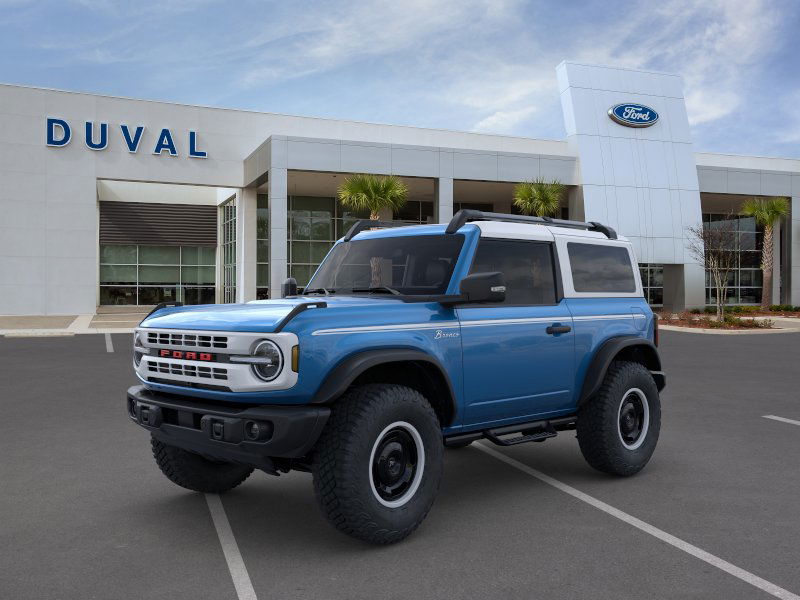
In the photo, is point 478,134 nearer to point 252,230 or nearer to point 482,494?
point 252,230

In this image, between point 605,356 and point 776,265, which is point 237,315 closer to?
point 605,356

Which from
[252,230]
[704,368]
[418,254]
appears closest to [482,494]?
[418,254]

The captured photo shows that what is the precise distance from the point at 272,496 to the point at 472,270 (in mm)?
2294

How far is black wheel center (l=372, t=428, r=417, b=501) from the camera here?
4406 millimetres

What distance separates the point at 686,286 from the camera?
3284cm

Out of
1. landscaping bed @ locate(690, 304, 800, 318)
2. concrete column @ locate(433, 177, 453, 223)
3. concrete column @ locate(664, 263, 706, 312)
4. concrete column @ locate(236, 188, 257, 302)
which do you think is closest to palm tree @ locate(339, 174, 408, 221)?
concrete column @ locate(433, 177, 453, 223)

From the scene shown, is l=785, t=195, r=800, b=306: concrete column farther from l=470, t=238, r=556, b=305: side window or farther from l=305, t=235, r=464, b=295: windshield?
l=305, t=235, r=464, b=295: windshield

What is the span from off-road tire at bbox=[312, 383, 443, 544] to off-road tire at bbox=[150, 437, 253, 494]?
4.92 ft

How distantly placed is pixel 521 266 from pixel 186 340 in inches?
101

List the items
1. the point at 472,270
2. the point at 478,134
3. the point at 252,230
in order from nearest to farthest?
the point at 472,270
the point at 252,230
the point at 478,134

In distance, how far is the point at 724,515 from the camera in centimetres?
494

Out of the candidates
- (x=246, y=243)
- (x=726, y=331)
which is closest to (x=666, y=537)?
(x=726, y=331)

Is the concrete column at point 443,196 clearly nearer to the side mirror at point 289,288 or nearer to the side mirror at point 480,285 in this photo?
the side mirror at point 289,288

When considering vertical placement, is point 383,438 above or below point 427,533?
above
